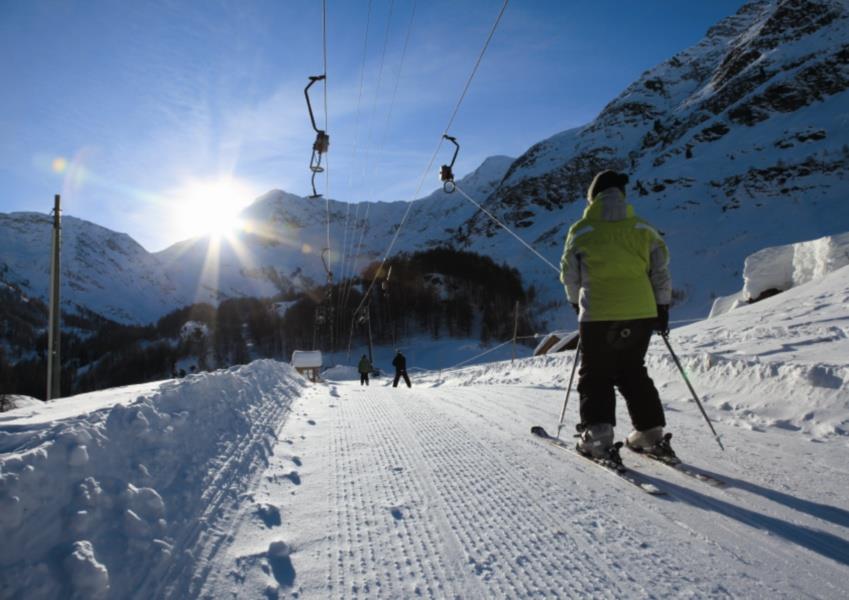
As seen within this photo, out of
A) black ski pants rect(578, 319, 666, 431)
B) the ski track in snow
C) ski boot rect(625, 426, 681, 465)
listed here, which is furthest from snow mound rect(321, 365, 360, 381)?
black ski pants rect(578, 319, 666, 431)

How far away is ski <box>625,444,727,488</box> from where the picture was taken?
258 cm

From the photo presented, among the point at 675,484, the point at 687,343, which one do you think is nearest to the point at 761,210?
the point at 687,343

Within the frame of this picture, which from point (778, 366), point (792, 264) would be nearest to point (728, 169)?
point (792, 264)

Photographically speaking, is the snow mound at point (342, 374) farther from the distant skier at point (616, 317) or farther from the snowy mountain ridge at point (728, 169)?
the distant skier at point (616, 317)

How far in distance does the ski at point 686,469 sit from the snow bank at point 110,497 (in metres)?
2.87

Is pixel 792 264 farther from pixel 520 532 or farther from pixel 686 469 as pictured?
pixel 520 532

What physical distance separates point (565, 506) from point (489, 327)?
231 feet

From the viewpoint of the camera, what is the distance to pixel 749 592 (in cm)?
161

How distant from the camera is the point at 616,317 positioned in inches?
116

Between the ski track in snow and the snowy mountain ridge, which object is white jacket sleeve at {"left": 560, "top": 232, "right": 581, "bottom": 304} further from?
the snowy mountain ridge

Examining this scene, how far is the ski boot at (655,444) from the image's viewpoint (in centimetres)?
294

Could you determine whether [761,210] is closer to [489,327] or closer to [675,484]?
[489,327]

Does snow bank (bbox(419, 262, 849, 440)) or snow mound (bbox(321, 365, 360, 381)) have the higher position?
snow bank (bbox(419, 262, 849, 440))

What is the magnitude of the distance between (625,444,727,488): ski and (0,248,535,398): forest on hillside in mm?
57225
